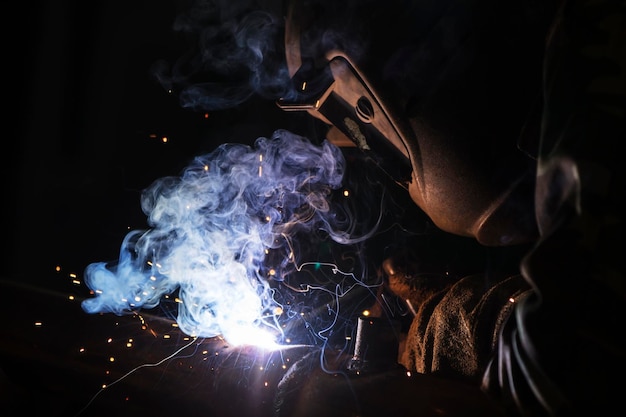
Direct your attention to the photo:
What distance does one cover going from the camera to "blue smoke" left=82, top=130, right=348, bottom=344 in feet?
10.4

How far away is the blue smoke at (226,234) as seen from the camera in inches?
125

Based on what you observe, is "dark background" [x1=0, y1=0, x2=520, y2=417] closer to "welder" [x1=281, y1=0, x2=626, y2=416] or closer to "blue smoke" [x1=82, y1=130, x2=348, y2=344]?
"blue smoke" [x1=82, y1=130, x2=348, y2=344]

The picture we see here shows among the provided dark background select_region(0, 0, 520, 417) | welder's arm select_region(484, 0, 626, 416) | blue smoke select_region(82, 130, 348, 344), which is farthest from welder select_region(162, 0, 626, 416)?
dark background select_region(0, 0, 520, 417)

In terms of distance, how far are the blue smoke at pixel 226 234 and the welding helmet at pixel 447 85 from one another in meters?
1.47

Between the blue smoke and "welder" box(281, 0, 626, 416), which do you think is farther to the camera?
the blue smoke

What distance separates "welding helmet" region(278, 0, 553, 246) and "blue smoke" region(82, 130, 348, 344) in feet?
4.82

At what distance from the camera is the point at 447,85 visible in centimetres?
200

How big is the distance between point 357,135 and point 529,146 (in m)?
1.29

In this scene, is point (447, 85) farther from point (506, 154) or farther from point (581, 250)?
point (581, 250)

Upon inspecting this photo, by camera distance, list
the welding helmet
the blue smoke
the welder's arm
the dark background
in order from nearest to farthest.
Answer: the welder's arm → the welding helmet → the blue smoke → the dark background

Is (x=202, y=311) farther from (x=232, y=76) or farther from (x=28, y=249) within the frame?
(x=28, y=249)

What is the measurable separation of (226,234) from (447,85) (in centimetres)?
236

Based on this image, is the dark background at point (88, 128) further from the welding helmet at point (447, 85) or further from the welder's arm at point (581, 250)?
the welder's arm at point (581, 250)

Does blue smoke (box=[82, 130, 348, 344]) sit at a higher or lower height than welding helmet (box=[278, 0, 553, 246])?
lower
